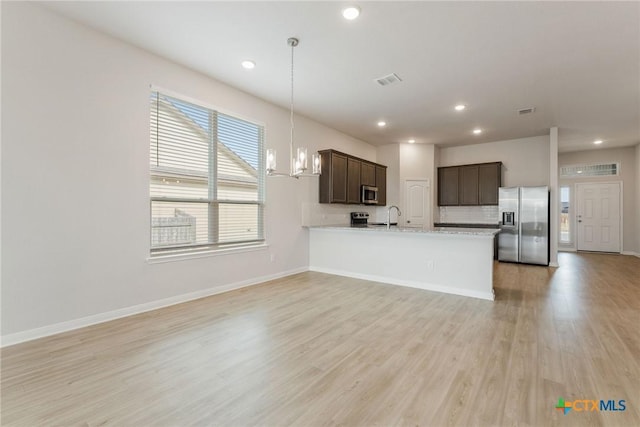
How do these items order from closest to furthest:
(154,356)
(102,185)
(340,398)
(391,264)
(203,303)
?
(340,398)
(154,356)
(102,185)
(203,303)
(391,264)

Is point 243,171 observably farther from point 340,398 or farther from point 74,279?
point 340,398

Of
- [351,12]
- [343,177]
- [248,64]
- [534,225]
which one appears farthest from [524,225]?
[248,64]

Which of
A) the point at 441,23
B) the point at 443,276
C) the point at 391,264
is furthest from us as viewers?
the point at 391,264

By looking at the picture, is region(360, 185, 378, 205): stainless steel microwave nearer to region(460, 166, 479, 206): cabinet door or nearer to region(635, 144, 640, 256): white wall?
region(460, 166, 479, 206): cabinet door

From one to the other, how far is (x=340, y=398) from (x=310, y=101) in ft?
14.1

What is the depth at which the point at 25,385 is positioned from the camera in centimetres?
197

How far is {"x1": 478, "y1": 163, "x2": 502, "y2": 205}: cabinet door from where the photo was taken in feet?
23.6

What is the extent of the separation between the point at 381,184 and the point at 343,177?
1750 millimetres

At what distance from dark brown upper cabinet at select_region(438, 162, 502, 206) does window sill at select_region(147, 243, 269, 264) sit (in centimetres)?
547

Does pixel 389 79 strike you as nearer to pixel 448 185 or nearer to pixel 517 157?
pixel 448 185

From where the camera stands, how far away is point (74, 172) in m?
2.88

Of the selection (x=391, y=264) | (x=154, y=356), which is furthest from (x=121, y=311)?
(x=391, y=264)

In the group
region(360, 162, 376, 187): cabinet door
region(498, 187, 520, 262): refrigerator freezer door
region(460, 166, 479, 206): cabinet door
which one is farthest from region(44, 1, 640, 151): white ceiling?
region(460, 166, 479, 206): cabinet door

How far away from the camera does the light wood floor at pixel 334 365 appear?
1699 mm
